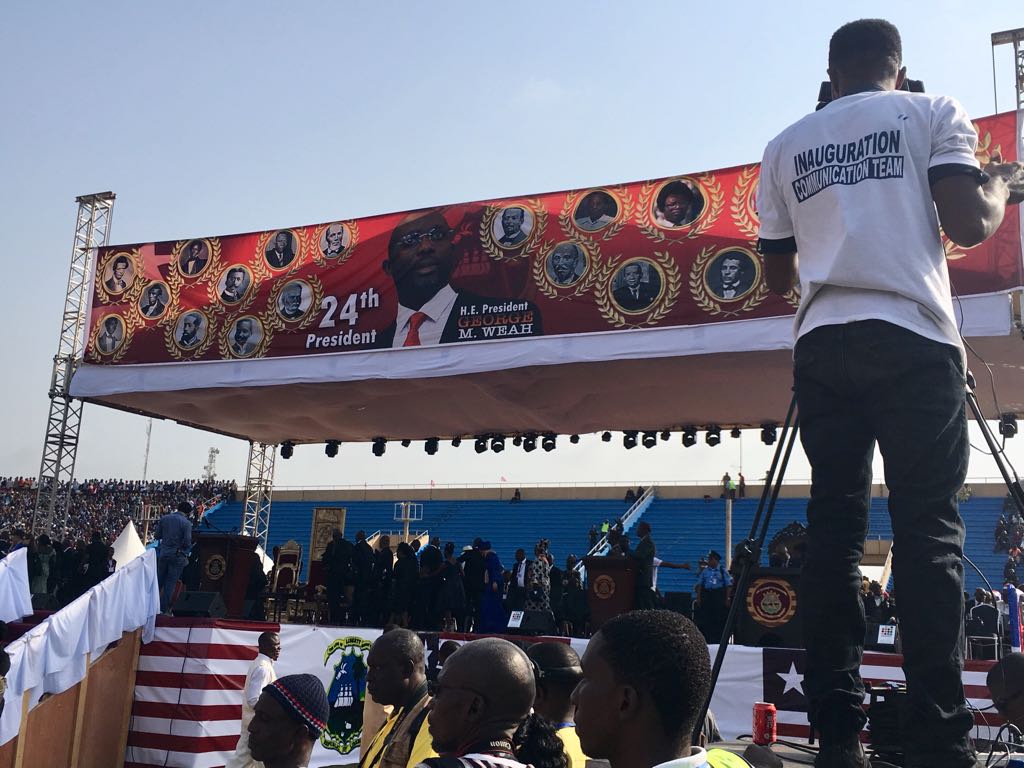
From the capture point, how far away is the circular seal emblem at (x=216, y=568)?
13992 millimetres

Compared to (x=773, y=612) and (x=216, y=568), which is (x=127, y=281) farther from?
(x=773, y=612)

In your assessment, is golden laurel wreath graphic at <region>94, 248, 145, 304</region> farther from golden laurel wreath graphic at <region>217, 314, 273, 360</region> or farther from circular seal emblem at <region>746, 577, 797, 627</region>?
circular seal emblem at <region>746, 577, 797, 627</region>

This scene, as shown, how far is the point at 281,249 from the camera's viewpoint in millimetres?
13828

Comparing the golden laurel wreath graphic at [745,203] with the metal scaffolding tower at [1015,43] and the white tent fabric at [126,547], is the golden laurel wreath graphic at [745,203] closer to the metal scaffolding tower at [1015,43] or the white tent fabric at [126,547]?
the metal scaffolding tower at [1015,43]

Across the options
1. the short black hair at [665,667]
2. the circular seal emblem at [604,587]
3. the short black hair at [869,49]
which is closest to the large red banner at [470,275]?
the circular seal emblem at [604,587]

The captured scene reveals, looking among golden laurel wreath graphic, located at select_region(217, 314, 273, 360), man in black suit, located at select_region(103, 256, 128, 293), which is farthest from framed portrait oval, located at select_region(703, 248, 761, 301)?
man in black suit, located at select_region(103, 256, 128, 293)

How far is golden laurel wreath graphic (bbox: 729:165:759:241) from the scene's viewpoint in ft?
36.1

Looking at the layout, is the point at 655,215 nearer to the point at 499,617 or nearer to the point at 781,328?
the point at 781,328

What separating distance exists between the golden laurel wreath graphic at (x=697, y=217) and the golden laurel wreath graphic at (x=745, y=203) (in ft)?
0.60

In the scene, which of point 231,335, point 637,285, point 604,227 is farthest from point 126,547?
point 637,285

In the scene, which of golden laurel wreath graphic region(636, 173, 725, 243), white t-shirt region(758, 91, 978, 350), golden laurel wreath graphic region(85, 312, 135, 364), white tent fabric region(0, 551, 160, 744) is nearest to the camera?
white t-shirt region(758, 91, 978, 350)

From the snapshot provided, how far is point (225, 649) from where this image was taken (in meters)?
11.0

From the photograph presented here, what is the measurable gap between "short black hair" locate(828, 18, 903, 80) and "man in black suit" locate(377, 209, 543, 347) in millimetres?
9118

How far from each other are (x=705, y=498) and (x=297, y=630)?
74.3 feet
